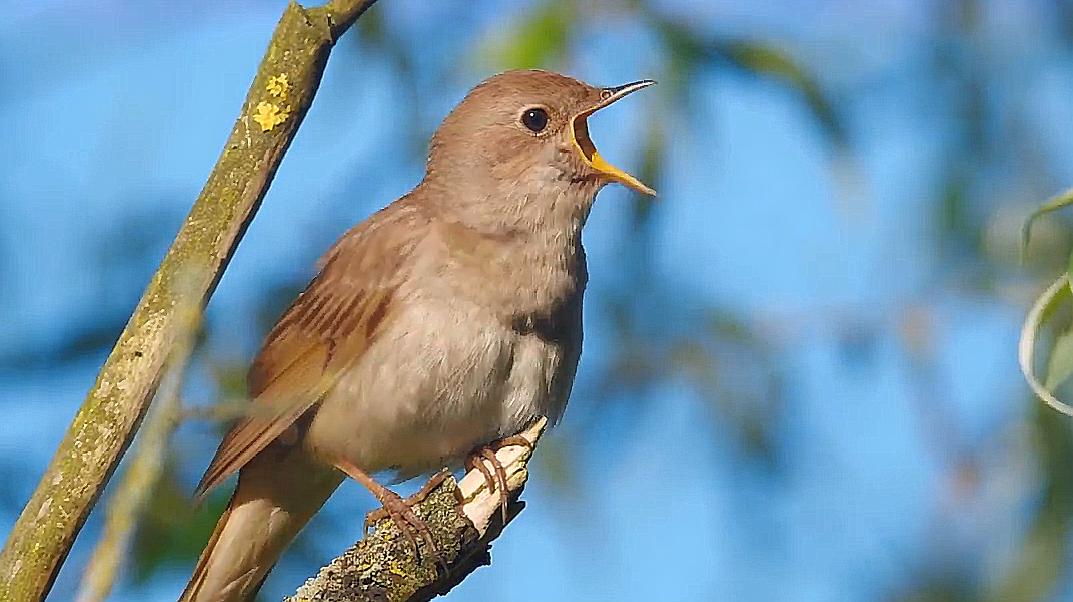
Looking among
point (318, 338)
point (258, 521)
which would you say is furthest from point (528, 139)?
point (258, 521)

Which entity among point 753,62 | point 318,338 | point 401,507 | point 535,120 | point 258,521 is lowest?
point 401,507

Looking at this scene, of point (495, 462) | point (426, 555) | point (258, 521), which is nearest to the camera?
point (426, 555)

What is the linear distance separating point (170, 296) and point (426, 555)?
1.78ft

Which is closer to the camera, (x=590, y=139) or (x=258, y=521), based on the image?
(x=258, y=521)

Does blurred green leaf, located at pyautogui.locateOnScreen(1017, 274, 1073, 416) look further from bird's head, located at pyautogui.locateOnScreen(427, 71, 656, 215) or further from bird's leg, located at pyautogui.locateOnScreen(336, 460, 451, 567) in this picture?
bird's head, located at pyautogui.locateOnScreen(427, 71, 656, 215)

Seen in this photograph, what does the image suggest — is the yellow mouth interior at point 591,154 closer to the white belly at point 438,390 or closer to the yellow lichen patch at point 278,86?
the white belly at point 438,390

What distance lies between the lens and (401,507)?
2.22 metres

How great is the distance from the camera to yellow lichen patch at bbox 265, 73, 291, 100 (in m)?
1.69

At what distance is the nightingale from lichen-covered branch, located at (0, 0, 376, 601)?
1101mm

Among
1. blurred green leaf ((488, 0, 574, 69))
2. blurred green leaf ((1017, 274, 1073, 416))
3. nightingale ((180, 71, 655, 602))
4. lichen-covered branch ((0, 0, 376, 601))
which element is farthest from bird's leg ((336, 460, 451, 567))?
blurred green leaf ((488, 0, 574, 69))

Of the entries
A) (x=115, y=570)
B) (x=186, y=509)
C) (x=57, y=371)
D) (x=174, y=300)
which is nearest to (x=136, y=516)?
(x=115, y=570)

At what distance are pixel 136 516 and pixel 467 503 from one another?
98cm

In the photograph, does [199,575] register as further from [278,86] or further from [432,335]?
[278,86]

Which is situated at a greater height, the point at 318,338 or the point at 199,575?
the point at 318,338
